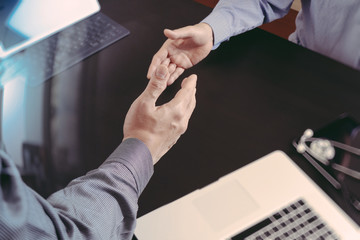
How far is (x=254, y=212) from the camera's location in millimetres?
596

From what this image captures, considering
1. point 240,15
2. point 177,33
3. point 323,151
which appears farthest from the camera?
point 240,15

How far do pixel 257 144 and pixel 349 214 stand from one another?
0.21 metres

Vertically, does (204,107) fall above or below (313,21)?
below

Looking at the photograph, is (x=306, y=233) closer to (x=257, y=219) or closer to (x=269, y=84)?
(x=257, y=219)

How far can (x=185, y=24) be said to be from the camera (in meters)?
0.99

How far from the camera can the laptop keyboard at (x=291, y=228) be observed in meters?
0.56

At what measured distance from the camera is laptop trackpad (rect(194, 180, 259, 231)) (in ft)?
1.93

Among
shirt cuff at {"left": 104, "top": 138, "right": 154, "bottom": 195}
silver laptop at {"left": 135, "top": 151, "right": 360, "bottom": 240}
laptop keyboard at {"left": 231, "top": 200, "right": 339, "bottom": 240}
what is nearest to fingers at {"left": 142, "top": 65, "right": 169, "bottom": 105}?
shirt cuff at {"left": 104, "top": 138, "right": 154, "bottom": 195}

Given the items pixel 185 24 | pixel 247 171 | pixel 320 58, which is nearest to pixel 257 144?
pixel 247 171

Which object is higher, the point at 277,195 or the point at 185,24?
the point at 185,24

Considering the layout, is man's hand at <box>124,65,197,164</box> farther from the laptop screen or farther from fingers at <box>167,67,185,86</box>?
the laptop screen

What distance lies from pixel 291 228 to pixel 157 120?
32cm

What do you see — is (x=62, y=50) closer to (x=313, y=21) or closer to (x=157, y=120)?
(x=157, y=120)

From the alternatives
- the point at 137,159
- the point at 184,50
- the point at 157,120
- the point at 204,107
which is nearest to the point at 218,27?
the point at 184,50
